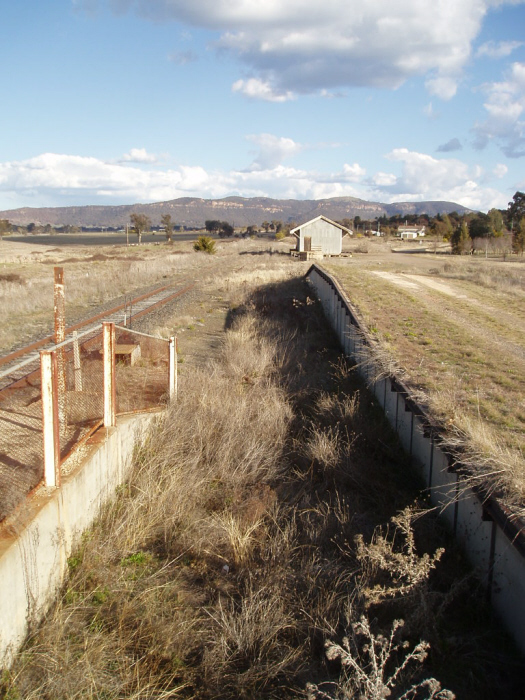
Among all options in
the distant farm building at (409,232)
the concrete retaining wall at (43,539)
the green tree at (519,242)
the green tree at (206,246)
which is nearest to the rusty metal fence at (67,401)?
the concrete retaining wall at (43,539)

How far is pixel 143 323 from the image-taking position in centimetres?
1487

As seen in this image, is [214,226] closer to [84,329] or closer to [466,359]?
[84,329]

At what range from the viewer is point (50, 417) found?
4.25 meters

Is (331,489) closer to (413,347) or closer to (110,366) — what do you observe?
(110,366)

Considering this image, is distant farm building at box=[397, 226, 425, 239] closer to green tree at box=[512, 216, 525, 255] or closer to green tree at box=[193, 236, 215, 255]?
green tree at box=[512, 216, 525, 255]

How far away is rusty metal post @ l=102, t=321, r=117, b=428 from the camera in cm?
553

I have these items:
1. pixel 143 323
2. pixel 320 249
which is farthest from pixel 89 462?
pixel 320 249

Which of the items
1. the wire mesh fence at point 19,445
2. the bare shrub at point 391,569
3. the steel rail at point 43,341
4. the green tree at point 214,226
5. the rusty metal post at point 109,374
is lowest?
the bare shrub at point 391,569

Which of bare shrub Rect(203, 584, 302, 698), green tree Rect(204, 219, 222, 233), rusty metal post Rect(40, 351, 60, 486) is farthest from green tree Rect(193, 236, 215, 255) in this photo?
green tree Rect(204, 219, 222, 233)

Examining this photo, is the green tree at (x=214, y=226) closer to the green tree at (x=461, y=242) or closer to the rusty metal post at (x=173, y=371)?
the green tree at (x=461, y=242)

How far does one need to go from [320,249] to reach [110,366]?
2066 inches

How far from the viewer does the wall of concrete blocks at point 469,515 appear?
159 inches

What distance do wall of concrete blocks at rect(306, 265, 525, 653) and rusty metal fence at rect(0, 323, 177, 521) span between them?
9.83 ft

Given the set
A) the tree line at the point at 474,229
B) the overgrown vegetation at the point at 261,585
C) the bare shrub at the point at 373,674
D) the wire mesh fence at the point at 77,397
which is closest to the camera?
the bare shrub at the point at 373,674
